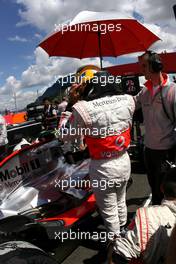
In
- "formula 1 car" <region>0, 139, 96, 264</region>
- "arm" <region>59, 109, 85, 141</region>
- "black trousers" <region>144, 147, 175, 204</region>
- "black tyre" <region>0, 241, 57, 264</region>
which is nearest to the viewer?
"black tyre" <region>0, 241, 57, 264</region>

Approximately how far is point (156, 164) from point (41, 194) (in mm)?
1212

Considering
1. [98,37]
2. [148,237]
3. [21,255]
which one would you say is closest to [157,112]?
[148,237]

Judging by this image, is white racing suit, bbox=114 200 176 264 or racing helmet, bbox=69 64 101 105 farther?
racing helmet, bbox=69 64 101 105

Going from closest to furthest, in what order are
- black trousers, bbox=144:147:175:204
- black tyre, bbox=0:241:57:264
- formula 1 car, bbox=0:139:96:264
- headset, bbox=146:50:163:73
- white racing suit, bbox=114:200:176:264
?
white racing suit, bbox=114:200:176:264, black tyre, bbox=0:241:57:264, formula 1 car, bbox=0:139:96:264, headset, bbox=146:50:163:73, black trousers, bbox=144:147:175:204

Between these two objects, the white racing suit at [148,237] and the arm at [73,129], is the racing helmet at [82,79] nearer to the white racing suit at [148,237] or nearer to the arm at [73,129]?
the arm at [73,129]

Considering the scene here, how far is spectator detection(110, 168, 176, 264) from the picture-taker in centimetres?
176

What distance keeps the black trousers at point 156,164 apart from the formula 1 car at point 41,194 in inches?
26.5

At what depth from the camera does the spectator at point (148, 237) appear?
5.78 ft

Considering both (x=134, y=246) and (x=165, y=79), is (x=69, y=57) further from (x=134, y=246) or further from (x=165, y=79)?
(x=134, y=246)

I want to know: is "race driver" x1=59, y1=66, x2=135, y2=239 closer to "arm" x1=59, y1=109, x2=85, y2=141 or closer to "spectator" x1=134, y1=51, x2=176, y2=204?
"arm" x1=59, y1=109, x2=85, y2=141

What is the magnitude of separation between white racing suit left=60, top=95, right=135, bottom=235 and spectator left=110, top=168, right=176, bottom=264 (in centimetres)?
102

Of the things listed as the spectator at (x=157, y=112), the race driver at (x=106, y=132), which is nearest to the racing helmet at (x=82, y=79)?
the race driver at (x=106, y=132)

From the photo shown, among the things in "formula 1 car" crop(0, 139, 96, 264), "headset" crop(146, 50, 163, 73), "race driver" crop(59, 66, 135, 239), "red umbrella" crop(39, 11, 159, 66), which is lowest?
"formula 1 car" crop(0, 139, 96, 264)

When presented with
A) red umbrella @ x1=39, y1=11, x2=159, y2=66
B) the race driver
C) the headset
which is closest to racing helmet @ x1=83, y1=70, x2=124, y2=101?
the race driver
